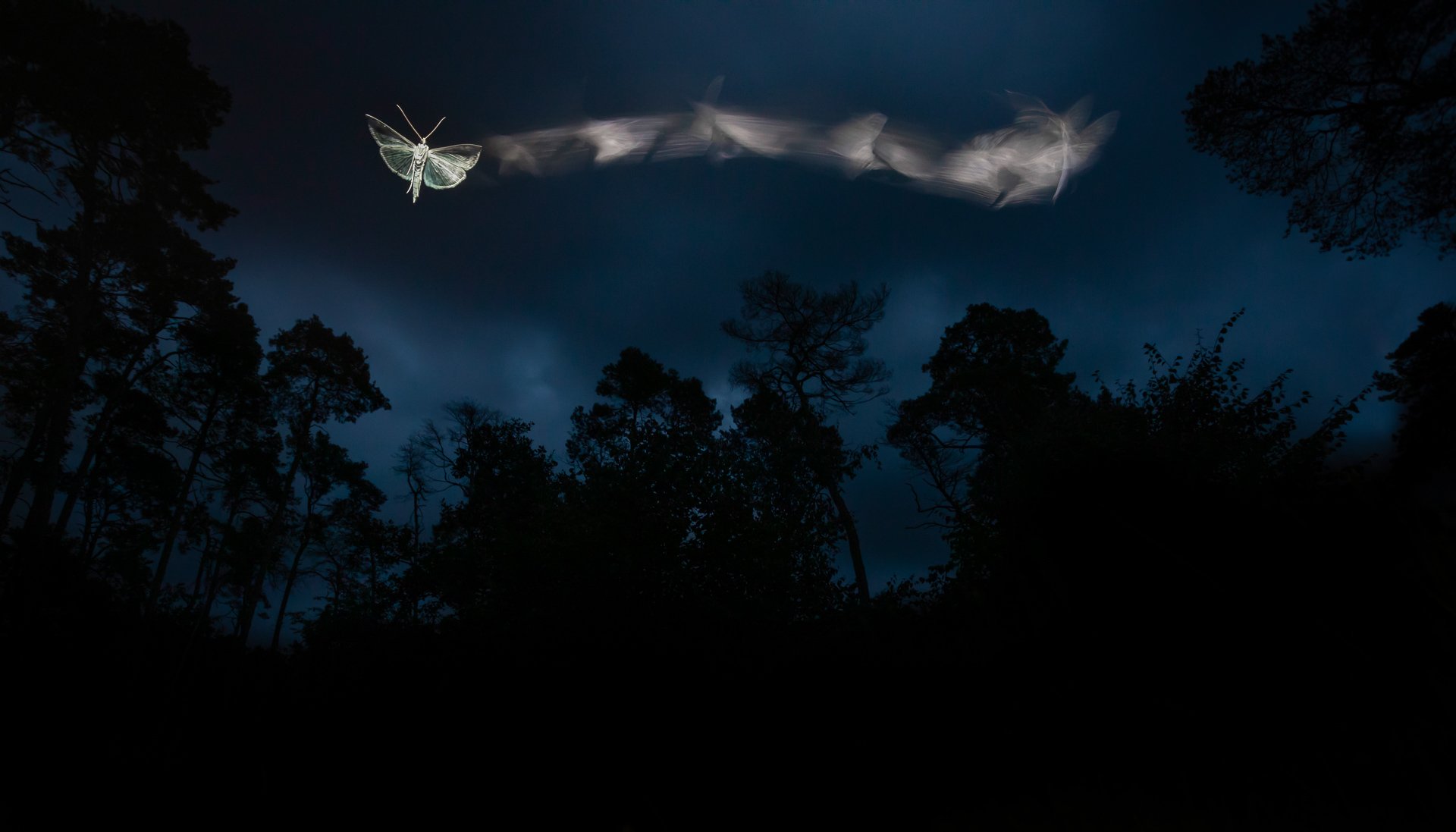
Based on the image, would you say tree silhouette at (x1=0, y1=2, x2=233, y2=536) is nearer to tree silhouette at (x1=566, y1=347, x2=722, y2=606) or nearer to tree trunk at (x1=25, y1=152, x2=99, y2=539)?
tree trunk at (x1=25, y1=152, x2=99, y2=539)

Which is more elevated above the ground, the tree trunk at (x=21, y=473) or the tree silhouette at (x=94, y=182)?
the tree silhouette at (x=94, y=182)

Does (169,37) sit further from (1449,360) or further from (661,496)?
(1449,360)

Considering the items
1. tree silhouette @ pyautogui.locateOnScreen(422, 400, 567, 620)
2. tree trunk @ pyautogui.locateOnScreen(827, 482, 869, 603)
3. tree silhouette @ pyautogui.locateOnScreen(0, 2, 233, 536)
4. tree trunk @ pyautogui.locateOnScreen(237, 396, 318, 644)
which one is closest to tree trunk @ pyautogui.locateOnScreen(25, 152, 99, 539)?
tree silhouette @ pyautogui.locateOnScreen(0, 2, 233, 536)

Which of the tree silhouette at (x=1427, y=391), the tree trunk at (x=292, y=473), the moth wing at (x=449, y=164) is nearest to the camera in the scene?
the tree silhouette at (x=1427, y=391)

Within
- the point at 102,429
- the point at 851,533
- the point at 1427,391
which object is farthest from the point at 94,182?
the point at 1427,391

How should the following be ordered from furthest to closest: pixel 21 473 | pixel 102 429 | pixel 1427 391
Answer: pixel 102 429
pixel 21 473
pixel 1427 391

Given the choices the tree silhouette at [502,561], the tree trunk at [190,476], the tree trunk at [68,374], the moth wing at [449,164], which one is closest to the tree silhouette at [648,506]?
the tree silhouette at [502,561]

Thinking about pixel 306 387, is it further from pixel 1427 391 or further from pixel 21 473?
pixel 1427 391

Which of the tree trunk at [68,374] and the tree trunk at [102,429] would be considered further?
the tree trunk at [102,429]

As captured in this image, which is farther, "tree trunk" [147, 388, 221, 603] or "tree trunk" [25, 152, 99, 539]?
"tree trunk" [147, 388, 221, 603]

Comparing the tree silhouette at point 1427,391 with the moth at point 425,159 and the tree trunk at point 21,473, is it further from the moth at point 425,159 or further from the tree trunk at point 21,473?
the tree trunk at point 21,473
